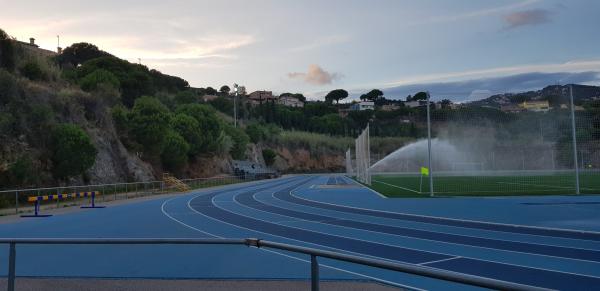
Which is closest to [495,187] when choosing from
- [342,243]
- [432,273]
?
[342,243]

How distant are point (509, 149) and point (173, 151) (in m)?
30.4

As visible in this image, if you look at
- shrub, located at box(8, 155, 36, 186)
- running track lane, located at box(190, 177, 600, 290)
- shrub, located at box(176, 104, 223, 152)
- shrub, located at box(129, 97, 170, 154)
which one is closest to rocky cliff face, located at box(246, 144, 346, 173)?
shrub, located at box(176, 104, 223, 152)

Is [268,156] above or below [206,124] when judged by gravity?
below

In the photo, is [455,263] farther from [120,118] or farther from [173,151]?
[173,151]

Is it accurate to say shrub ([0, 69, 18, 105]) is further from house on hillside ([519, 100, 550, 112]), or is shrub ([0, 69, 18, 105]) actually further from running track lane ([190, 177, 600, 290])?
house on hillside ([519, 100, 550, 112])

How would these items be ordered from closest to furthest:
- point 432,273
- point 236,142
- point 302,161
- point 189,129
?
point 432,273 → point 189,129 → point 236,142 → point 302,161

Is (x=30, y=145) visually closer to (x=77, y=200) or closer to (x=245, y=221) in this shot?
(x=77, y=200)

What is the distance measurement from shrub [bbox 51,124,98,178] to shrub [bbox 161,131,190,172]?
16.3 meters

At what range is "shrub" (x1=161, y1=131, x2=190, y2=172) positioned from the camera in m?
47.5

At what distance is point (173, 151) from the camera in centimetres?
4812

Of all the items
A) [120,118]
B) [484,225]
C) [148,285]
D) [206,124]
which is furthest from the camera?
[206,124]

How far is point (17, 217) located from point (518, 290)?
69.1 ft

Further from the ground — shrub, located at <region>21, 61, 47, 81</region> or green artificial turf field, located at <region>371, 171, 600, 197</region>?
shrub, located at <region>21, 61, 47, 81</region>

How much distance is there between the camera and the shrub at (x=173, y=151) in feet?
156
